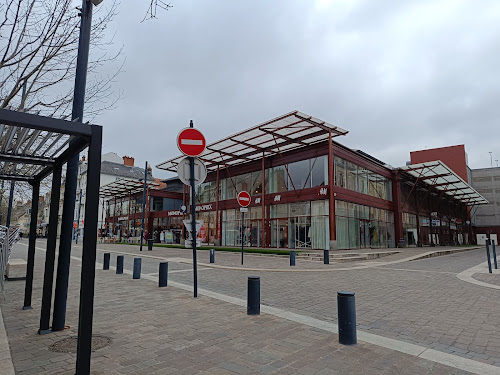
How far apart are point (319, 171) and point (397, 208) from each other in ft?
44.1

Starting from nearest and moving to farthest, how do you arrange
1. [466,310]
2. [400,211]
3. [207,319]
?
[207,319] → [466,310] → [400,211]

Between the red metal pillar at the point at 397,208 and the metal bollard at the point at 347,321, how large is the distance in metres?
31.7

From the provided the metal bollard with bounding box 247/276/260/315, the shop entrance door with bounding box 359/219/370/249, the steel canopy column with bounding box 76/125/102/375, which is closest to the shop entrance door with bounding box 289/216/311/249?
the shop entrance door with bounding box 359/219/370/249

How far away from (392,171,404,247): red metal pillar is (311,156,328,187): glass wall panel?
13.1 metres

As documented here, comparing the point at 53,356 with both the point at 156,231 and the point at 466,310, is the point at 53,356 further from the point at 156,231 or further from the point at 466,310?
the point at 156,231

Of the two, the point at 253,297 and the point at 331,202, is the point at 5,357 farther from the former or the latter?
the point at 331,202

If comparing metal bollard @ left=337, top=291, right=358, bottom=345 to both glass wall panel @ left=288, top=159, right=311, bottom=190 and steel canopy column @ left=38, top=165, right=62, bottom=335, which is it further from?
glass wall panel @ left=288, top=159, right=311, bottom=190

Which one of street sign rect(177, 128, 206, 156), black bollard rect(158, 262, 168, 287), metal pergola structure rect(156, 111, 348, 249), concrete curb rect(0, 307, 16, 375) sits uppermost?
metal pergola structure rect(156, 111, 348, 249)

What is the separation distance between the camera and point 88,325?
11.1ft

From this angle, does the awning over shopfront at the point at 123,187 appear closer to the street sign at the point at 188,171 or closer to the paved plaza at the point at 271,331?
the street sign at the point at 188,171

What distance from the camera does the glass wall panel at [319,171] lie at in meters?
25.8

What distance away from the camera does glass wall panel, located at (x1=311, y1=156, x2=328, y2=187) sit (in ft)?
84.8

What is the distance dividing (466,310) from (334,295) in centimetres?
285

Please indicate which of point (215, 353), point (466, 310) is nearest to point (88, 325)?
point (215, 353)
